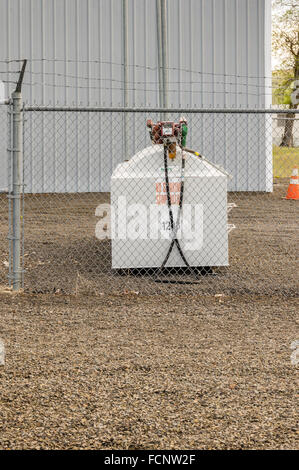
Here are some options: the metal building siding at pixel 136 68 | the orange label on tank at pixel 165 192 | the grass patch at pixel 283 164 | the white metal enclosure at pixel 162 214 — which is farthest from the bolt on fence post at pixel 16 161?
the grass patch at pixel 283 164

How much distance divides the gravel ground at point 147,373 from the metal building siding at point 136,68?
36.9 feet

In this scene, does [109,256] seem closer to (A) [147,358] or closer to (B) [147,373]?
(A) [147,358]

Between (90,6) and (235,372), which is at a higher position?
(90,6)

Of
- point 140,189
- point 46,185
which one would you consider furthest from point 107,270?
point 46,185

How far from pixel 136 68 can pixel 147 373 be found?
1444cm

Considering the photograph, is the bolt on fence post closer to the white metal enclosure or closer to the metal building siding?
the white metal enclosure

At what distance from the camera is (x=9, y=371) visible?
4.70 metres

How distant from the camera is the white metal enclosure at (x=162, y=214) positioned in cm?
784

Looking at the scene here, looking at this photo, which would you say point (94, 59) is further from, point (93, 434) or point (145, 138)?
point (93, 434)

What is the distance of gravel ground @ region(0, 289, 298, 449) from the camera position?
369 centimetres

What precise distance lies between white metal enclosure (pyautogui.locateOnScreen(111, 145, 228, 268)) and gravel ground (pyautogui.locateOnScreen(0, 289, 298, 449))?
1056mm

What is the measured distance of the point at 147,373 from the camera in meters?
4.66

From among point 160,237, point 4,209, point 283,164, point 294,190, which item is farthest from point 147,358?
point 283,164
